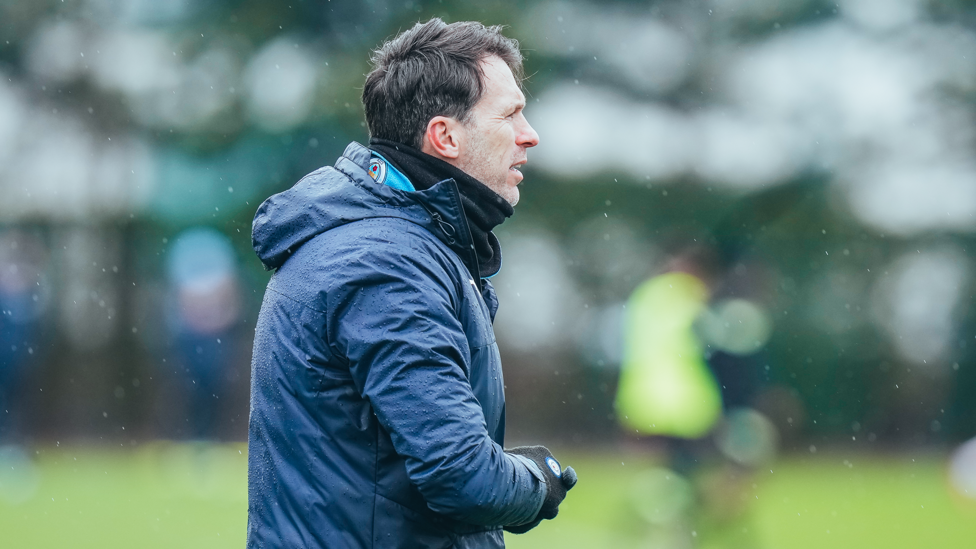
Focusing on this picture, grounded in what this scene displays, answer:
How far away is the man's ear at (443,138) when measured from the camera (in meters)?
2.25

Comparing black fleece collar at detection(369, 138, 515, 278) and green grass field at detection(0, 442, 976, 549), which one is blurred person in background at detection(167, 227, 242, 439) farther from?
black fleece collar at detection(369, 138, 515, 278)

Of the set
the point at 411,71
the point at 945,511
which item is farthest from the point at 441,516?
the point at 945,511

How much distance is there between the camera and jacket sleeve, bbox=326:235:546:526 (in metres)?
1.86

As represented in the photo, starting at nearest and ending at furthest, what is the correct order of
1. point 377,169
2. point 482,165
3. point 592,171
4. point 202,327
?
1. point 377,169
2. point 482,165
3. point 202,327
4. point 592,171

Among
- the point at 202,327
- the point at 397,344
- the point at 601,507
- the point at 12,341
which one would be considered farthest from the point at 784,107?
the point at 397,344

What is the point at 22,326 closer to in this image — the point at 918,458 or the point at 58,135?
the point at 58,135

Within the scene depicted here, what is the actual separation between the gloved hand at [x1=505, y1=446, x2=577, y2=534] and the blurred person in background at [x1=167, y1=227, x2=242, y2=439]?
7.56m

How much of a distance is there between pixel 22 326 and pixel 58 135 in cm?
555

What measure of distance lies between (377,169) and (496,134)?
303 millimetres

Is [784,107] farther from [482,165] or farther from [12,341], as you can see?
[482,165]

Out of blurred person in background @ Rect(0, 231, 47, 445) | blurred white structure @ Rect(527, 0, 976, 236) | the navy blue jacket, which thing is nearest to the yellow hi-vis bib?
the navy blue jacket

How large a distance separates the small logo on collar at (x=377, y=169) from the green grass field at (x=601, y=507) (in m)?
4.58

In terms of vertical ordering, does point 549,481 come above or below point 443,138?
below

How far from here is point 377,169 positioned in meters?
2.17
